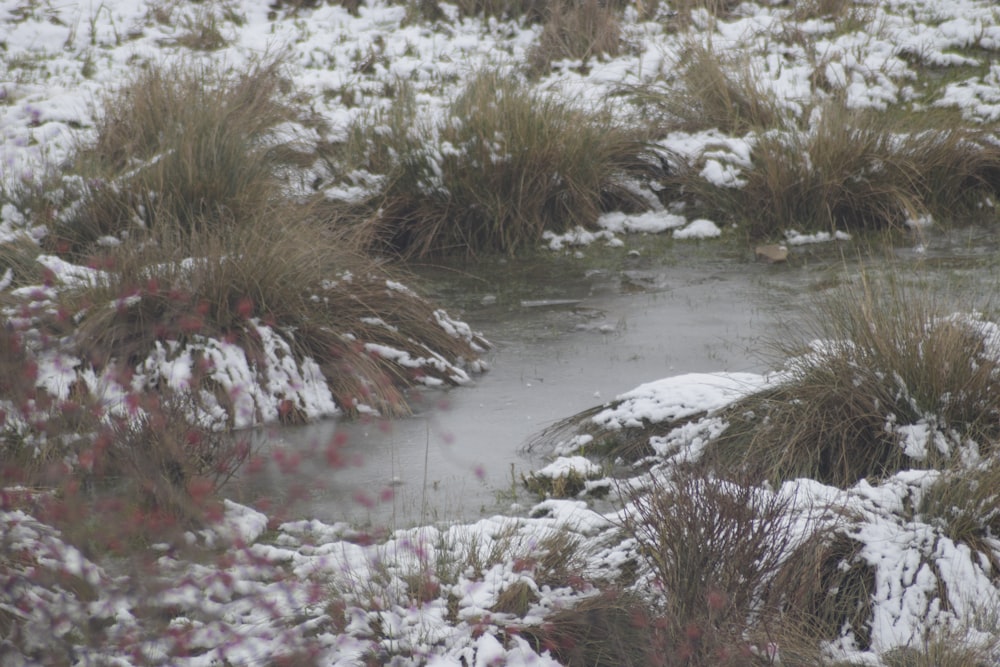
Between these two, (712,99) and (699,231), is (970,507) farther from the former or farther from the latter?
(712,99)

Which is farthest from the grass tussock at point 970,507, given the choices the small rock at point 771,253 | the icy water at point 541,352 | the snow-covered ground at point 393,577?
the small rock at point 771,253

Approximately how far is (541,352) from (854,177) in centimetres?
398

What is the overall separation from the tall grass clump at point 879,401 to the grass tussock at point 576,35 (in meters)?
9.01

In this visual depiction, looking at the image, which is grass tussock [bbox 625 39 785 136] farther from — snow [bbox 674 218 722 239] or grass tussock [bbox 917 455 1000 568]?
grass tussock [bbox 917 455 1000 568]

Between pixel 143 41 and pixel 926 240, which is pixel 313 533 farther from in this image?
pixel 143 41

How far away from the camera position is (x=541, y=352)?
7.18 m

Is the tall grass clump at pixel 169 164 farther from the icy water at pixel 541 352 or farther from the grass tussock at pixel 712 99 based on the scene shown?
the grass tussock at pixel 712 99

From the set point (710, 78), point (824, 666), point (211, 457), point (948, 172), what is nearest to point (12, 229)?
point (211, 457)

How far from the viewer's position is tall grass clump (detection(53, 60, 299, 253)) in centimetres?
731

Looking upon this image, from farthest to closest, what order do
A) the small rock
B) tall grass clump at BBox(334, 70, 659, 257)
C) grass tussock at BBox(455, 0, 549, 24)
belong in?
grass tussock at BBox(455, 0, 549, 24)
tall grass clump at BBox(334, 70, 659, 257)
the small rock

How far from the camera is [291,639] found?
333cm

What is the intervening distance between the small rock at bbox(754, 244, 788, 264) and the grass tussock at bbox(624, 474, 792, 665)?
568 centimetres

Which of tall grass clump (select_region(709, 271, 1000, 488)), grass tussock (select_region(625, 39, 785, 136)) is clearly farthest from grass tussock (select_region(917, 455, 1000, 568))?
grass tussock (select_region(625, 39, 785, 136))

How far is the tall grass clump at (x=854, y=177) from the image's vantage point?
378 inches
